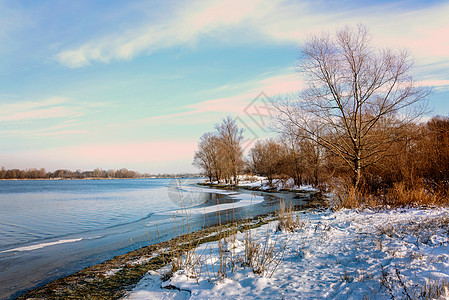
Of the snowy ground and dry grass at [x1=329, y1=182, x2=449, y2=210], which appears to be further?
dry grass at [x1=329, y1=182, x2=449, y2=210]

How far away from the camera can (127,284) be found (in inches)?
180

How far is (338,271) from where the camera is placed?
12.6 feet

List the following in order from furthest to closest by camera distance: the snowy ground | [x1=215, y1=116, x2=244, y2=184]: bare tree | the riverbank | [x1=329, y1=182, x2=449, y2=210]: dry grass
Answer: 1. [x1=215, y1=116, x2=244, y2=184]: bare tree
2. [x1=329, y1=182, x2=449, y2=210]: dry grass
3. the riverbank
4. the snowy ground

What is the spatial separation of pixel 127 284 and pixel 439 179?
39.8 ft

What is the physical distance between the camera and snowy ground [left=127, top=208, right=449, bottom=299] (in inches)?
126

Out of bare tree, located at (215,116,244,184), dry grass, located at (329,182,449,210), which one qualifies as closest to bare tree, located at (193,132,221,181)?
bare tree, located at (215,116,244,184)

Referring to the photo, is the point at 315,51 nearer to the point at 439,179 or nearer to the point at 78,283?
the point at 439,179

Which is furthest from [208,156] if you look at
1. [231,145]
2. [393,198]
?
[393,198]

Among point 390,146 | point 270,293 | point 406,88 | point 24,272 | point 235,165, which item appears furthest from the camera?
point 235,165

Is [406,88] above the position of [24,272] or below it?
above

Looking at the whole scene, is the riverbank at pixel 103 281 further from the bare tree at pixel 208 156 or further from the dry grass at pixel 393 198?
the bare tree at pixel 208 156

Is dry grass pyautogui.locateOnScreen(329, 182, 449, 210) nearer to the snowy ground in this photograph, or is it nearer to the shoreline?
the snowy ground

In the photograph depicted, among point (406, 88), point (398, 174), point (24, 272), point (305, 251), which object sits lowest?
point (24, 272)

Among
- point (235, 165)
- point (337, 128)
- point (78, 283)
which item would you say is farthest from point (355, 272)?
point (235, 165)
